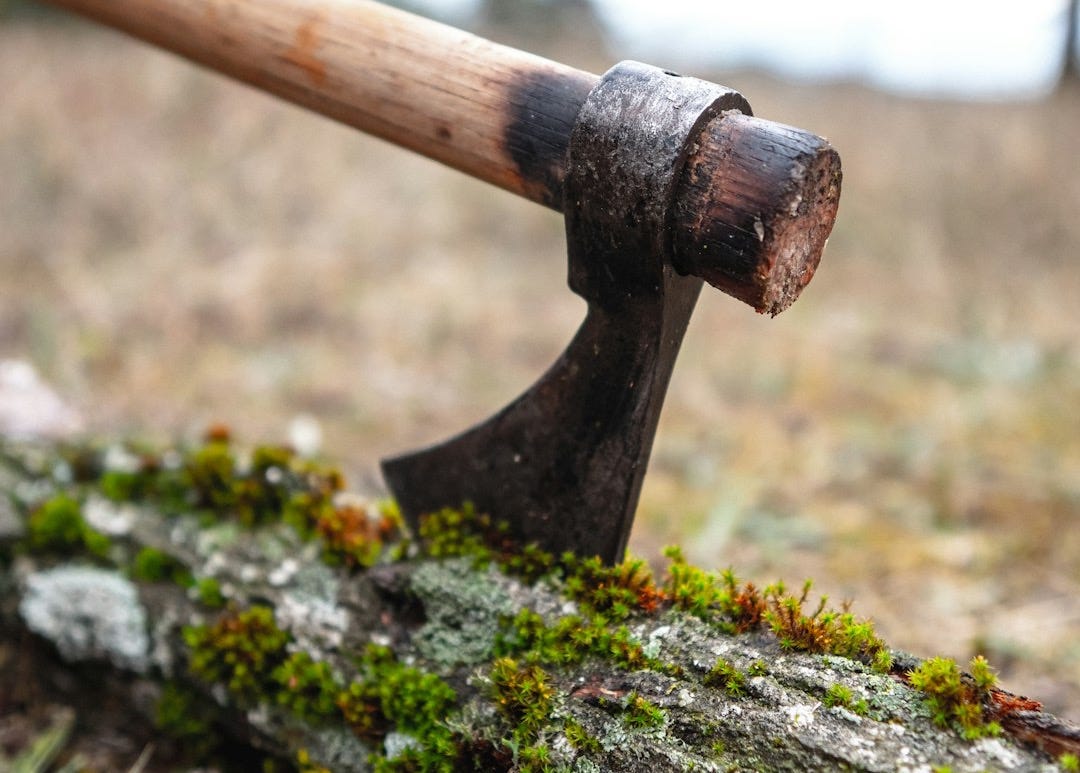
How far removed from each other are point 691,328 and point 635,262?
539 centimetres

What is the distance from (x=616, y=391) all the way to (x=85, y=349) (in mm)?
5052

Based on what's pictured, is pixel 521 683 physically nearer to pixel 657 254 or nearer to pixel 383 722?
pixel 383 722

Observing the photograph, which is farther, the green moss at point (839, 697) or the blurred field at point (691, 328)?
the blurred field at point (691, 328)

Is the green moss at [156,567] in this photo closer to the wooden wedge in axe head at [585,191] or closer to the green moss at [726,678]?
the wooden wedge in axe head at [585,191]

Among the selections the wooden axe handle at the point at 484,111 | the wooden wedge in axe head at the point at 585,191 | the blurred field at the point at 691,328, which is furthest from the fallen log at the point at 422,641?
the blurred field at the point at 691,328

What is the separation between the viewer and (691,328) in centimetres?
689

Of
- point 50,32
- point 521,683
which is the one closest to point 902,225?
point 521,683

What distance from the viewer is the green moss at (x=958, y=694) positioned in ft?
4.41

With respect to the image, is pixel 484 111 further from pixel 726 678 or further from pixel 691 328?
pixel 691 328

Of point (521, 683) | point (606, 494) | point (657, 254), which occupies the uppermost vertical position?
point (657, 254)

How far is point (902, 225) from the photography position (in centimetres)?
873

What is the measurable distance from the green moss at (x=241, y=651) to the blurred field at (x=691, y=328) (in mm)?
1507

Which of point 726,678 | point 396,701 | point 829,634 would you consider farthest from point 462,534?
point 829,634

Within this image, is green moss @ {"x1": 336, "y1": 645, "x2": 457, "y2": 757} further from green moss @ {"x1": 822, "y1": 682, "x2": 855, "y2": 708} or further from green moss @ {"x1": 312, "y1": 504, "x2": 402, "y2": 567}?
green moss @ {"x1": 822, "y1": 682, "x2": 855, "y2": 708}
